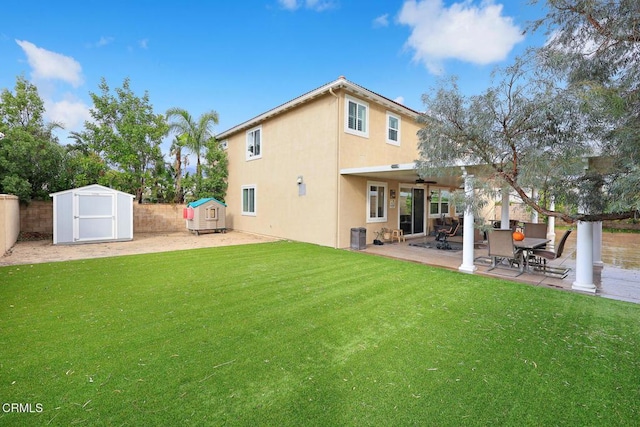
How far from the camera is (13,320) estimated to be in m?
4.14

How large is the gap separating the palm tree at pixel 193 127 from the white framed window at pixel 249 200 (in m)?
3.17

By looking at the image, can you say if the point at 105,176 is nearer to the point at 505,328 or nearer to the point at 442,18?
the point at 442,18

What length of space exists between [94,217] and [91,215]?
0.12m

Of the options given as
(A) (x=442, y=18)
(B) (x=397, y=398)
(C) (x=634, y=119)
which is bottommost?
(B) (x=397, y=398)

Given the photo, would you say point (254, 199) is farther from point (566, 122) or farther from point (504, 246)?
point (566, 122)

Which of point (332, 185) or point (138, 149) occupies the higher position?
point (138, 149)

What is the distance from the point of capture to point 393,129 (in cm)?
1281

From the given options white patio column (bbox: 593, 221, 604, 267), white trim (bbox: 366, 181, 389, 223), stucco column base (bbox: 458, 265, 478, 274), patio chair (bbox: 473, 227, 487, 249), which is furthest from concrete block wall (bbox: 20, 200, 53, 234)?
white patio column (bbox: 593, 221, 604, 267)

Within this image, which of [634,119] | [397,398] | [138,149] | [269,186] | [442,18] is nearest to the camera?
[397,398]

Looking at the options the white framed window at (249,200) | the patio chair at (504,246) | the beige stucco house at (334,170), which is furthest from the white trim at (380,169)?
the white framed window at (249,200)

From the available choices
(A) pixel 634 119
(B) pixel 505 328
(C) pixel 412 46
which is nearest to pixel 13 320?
(B) pixel 505 328

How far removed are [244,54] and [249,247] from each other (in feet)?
35.1

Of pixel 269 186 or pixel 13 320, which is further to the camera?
pixel 269 186

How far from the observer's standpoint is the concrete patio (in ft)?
20.1
